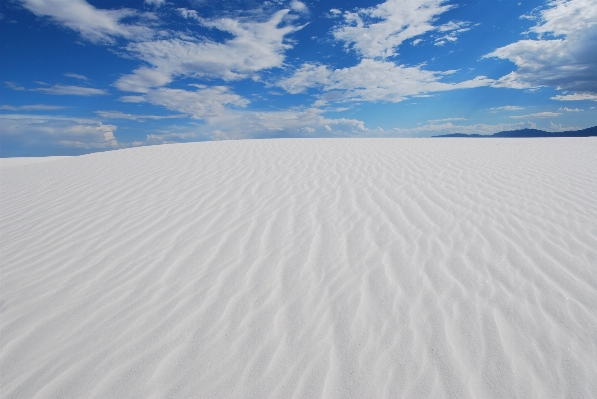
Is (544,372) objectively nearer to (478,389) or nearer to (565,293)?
(478,389)

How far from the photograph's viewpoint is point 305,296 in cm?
281

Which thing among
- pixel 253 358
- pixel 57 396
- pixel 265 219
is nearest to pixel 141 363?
pixel 57 396

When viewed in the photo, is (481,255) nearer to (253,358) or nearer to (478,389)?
(478,389)

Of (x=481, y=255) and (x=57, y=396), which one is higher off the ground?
(x=481, y=255)

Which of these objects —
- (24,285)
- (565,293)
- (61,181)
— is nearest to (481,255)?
(565,293)

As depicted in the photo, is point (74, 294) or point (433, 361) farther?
point (74, 294)

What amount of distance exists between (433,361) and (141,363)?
6.48 ft

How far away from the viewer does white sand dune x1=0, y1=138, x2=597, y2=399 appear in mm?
2076

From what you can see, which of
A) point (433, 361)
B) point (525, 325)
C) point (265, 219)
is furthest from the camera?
point (265, 219)

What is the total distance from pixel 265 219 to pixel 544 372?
327 centimetres

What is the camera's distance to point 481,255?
338 cm

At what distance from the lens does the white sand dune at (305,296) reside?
6.81 ft

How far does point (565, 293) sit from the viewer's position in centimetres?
278

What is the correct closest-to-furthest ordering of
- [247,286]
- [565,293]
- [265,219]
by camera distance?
[565,293] < [247,286] < [265,219]
